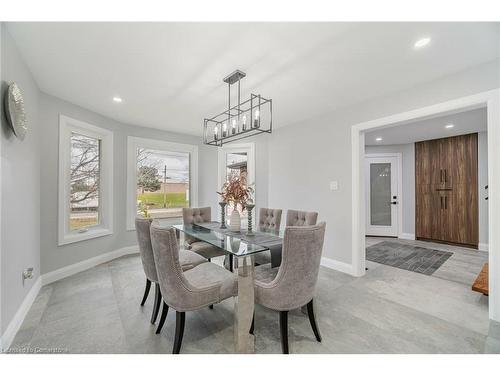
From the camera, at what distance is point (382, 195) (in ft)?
Answer: 18.0

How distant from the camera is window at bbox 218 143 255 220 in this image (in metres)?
4.59

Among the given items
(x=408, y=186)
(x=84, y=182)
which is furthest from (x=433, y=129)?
(x=84, y=182)

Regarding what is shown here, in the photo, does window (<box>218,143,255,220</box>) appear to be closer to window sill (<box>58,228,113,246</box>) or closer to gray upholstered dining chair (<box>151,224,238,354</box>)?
window sill (<box>58,228,113,246</box>)

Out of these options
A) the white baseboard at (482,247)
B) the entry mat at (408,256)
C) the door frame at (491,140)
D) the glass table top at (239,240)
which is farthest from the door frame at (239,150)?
the white baseboard at (482,247)

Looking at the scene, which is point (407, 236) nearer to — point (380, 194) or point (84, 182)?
point (380, 194)

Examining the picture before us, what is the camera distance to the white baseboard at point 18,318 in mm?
1563

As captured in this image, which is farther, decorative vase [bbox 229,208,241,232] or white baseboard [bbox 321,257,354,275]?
white baseboard [bbox 321,257,354,275]

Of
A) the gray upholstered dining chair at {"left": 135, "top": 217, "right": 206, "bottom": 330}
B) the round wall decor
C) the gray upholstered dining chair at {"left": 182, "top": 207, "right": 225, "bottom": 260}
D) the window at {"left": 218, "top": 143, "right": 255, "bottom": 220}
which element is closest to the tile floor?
the gray upholstered dining chair at {"left": 135, "top": 217, "right": 206, "bottom": 330}

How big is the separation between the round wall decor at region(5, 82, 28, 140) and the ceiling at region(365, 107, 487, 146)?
14.2 ft

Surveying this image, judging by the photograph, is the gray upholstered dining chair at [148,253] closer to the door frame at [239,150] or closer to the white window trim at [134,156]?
the white window trim at [134,156]

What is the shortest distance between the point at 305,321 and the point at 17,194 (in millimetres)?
2816
